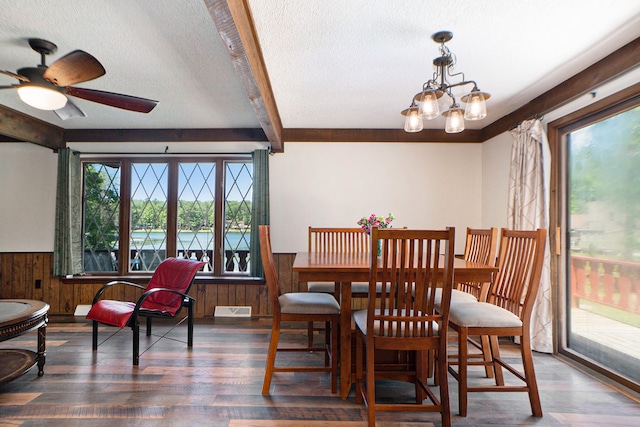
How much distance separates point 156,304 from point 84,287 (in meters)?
1.70

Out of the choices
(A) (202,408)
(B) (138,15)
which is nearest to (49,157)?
(B) (138,15)

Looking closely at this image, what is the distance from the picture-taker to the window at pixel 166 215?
4.26m

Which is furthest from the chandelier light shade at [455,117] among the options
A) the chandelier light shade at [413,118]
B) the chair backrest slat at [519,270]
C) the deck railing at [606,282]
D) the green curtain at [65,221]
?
the green curtain at [65,221]

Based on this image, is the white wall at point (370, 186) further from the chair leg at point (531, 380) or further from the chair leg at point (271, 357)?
the chair leg at point (531, 380)

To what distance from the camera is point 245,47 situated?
184 centimetres

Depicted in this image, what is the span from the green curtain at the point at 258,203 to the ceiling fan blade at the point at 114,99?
1.77m

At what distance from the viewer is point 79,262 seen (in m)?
4.16

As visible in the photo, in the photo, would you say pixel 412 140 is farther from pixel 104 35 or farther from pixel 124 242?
pixel 124 242

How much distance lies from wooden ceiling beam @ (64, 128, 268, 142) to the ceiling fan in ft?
Result: 5.70

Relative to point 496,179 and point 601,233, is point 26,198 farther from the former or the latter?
point 601,233

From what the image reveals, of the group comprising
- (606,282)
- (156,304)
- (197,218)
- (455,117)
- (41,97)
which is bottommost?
(156,304)

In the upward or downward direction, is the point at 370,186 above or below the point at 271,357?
above

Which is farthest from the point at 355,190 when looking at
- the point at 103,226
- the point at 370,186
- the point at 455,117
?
the point at 103,226

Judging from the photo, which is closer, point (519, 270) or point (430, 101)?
point (430, 101)
